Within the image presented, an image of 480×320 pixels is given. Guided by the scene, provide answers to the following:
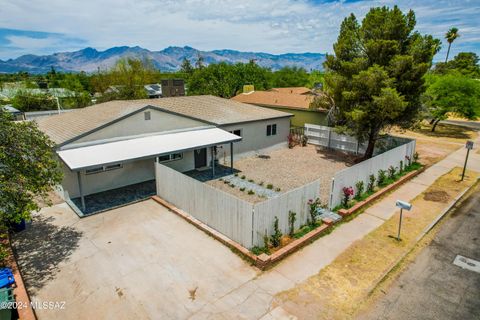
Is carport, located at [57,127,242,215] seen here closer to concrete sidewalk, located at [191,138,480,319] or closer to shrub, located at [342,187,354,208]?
shrub, located at [342,187,354,208]

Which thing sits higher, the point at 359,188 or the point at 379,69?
the point at 379,69

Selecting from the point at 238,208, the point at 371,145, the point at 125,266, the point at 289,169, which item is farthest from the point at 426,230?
the point at 125,266

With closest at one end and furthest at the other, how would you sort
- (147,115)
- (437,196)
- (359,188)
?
(359,188) → (437,196) → (147,115)

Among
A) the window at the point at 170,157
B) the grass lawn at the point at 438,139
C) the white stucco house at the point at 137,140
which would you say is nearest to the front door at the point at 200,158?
the white stucco house at the point at 137,140

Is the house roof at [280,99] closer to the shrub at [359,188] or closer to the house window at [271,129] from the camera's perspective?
the house window at [271,129]

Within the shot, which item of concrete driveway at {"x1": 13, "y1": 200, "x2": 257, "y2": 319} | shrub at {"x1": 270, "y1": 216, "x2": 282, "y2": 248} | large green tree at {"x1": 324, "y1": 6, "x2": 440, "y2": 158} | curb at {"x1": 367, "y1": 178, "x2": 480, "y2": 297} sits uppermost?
large green tree at {"x1": 324, "y1": 6, "x2": 440, "y2": 158}

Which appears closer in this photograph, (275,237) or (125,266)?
(125,266)

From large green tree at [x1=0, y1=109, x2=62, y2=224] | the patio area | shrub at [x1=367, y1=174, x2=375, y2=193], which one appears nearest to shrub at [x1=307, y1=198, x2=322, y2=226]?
shrub at [x1=367, y1=174, x2=375, y2=193]

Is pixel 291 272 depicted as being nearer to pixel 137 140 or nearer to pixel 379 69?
pixel 137 140
